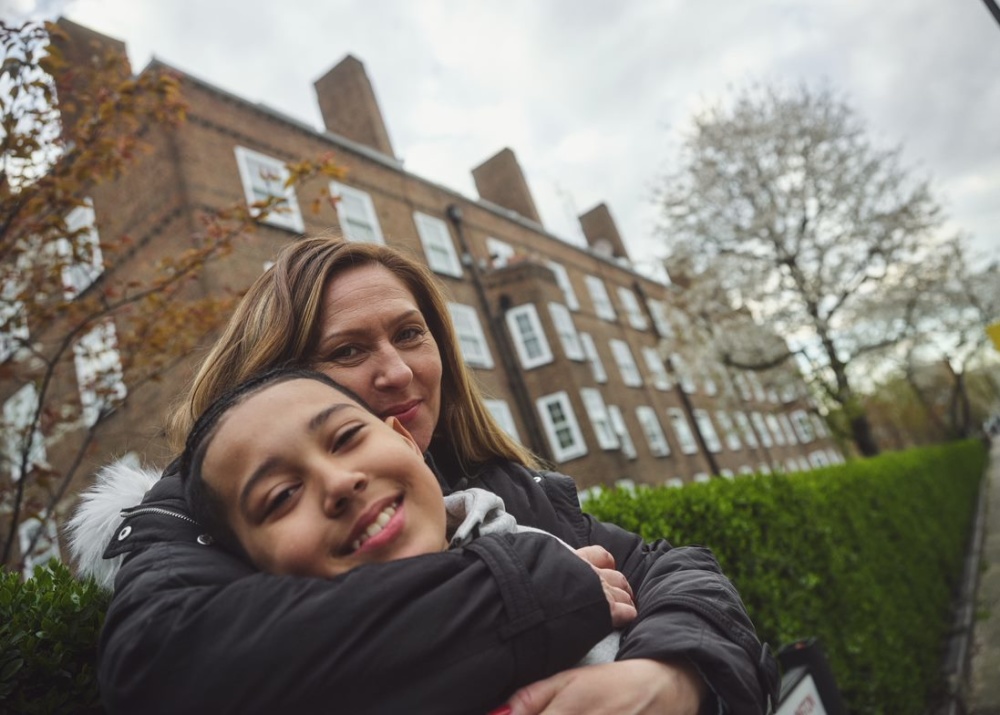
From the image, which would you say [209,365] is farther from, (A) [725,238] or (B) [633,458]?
(B) [633,458]

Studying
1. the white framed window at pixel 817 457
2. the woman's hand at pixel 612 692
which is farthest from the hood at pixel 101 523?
the white framed window at pixel 817 457

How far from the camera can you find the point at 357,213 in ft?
60.9

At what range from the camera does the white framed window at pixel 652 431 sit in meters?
28.1

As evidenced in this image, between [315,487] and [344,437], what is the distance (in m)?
0.15

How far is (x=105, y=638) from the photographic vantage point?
3.87 feet

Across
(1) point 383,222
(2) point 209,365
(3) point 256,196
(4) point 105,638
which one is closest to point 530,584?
(4) point 105,638

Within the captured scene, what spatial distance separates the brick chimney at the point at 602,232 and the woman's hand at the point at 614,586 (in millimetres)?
37030

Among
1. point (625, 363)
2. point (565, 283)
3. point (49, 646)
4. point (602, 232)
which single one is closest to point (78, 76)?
point (49, 646)

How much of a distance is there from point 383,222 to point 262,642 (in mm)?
19137

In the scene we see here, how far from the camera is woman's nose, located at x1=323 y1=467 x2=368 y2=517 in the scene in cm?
128

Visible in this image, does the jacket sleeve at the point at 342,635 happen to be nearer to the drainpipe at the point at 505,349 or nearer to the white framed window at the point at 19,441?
the white framed window at the point at 19,441

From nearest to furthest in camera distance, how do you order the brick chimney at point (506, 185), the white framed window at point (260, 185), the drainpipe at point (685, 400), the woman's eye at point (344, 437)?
the woman's eye at point (344, 437) → the white framed window at point (260, 185) → the brick chimney at point (506, 185) → the drainpipe at point (685, 400)

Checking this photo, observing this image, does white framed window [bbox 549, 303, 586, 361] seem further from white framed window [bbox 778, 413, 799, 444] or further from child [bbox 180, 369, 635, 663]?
white framed window [bbox 778, 413, 799, 444]

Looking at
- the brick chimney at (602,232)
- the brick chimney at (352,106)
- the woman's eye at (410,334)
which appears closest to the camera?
the woman's eye at (410,334)
